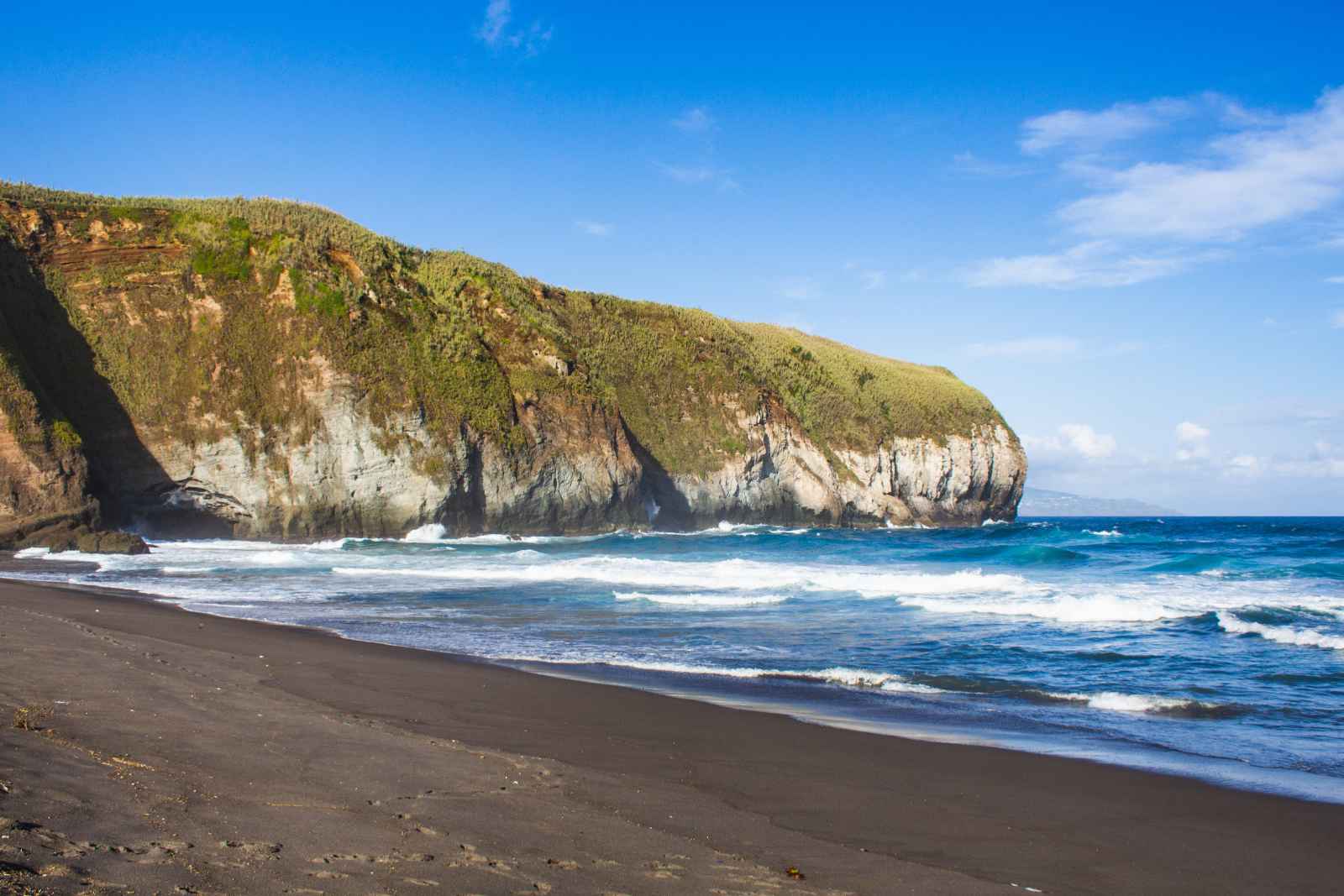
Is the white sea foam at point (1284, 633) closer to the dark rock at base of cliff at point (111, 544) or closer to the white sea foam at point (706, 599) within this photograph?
the white sea foam at point (706, 599)

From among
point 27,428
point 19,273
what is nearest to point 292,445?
point 27,428

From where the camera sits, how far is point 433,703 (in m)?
8.37


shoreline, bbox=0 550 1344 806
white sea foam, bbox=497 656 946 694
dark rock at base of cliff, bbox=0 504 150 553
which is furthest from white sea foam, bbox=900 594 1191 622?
dark rock at base of cliff, bbox=0 504 150 553

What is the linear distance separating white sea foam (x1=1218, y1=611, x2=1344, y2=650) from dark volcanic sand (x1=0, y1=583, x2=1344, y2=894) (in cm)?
884

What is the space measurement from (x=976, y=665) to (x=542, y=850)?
879 centimetres

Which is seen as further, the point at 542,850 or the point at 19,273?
the point at 19,273

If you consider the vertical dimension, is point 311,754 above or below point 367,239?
below

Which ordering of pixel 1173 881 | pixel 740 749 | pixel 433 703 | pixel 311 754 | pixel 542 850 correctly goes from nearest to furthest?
1. pixel 542 850
2. pixel 1173 881
3. pixel 311 754
4. pixel 740 749
5. pixel 433 703

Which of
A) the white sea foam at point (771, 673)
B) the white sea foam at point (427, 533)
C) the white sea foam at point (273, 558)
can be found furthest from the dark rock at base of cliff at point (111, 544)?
the white sea foam at point (771, 673)

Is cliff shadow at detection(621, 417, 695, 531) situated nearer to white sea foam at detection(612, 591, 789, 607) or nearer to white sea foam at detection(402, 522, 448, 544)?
white sea foam at detection(402, 522, 448, 544)

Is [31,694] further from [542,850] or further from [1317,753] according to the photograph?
[1317,753]

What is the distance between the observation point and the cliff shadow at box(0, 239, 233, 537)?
35.6 meters

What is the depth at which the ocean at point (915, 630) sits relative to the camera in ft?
28.5

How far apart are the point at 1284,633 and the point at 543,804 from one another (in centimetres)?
1387
